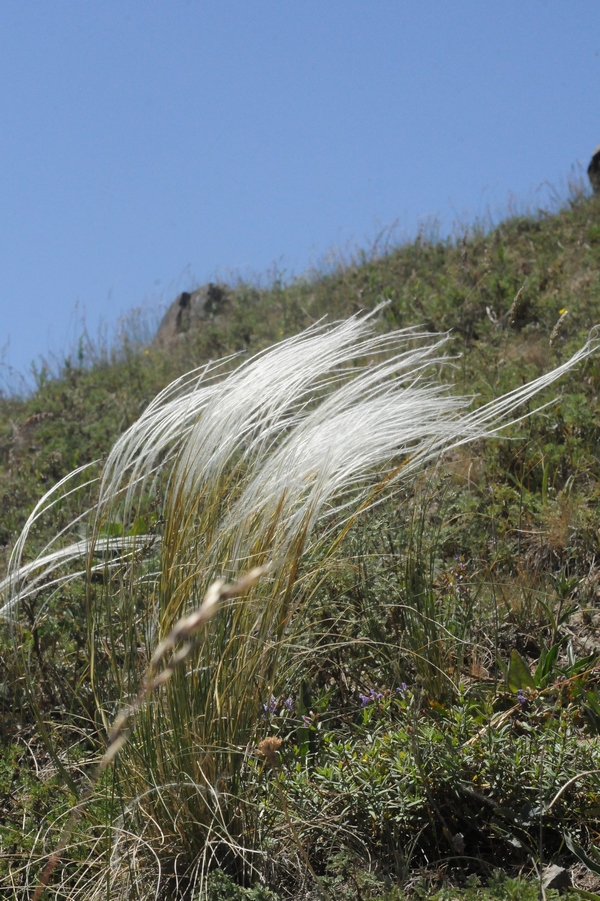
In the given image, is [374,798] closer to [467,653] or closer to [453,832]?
[453,832]

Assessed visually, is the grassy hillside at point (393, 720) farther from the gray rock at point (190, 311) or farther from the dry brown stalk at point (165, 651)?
the gray rock at point (190, 311)

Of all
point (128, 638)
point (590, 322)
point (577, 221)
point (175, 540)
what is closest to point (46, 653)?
point (128, 638)

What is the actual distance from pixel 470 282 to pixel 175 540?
5.20 meters

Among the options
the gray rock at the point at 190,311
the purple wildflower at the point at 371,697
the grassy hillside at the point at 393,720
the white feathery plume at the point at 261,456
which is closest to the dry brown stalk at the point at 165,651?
the grassy hillside at the point at 393,720

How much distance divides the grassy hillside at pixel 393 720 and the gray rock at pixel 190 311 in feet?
A: 21.8

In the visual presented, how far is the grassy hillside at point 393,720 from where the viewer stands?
6.84ft

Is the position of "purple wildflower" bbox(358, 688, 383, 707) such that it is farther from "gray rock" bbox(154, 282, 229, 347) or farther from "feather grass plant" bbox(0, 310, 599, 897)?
"gray rock" bbox(154, 282, 229, 347)

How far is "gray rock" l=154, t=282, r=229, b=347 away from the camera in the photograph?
1110 cm

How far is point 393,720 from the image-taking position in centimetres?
259

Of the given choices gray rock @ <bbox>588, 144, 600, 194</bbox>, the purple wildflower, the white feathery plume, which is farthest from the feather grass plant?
gray rock @ <bbox>588, 144, 600, 194</bbox>

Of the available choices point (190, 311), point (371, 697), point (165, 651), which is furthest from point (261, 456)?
point (190, 311)

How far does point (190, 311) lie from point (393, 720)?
980 cm

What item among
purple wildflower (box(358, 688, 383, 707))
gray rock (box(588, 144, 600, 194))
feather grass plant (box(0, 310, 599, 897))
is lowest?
purple wildflower (box(358, 688, 383, 707))

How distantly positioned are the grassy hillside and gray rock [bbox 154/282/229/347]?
663 centimetres
